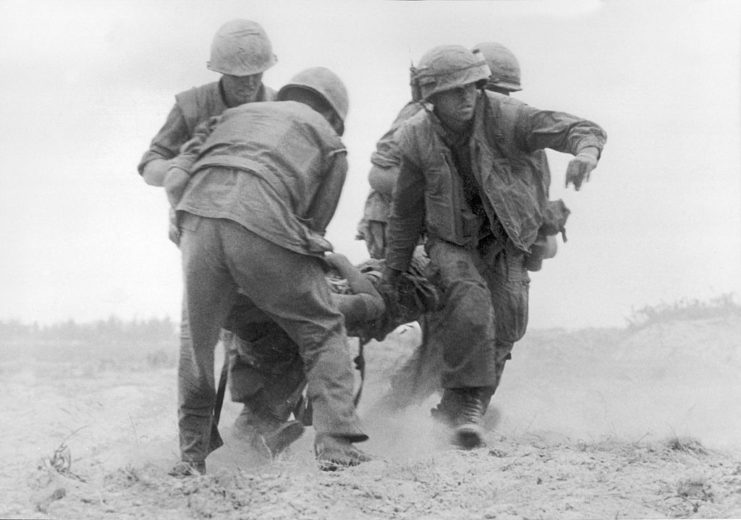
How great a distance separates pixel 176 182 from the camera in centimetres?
640

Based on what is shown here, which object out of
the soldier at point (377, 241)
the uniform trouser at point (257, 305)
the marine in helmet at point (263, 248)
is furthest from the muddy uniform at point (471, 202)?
the uniform trouser at point (257, 305)

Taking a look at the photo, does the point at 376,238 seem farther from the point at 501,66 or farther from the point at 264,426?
the point at 264,426

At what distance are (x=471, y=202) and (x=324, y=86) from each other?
1.16m

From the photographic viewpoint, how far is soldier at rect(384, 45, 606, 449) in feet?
23.2

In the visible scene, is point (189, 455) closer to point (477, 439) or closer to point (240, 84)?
point (477, 439)

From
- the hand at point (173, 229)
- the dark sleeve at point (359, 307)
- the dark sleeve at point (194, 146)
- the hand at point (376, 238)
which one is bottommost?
the dark sleeve at point (359, 307)

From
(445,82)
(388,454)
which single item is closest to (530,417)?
(388,454)

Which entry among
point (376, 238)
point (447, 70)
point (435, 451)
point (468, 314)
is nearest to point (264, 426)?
point (435, 451)

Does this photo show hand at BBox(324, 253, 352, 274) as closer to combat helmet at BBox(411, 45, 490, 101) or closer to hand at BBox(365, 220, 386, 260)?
combat helmet at BBox(411, 45, 490, 101)

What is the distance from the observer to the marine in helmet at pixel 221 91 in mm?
6645

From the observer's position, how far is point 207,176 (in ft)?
20.9

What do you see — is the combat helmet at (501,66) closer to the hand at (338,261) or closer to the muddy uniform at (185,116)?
the hand at (338,261)

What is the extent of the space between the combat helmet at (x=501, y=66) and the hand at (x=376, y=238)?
3.86 feet

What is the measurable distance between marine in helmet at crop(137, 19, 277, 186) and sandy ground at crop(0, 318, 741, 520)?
Result: 1.67 m
